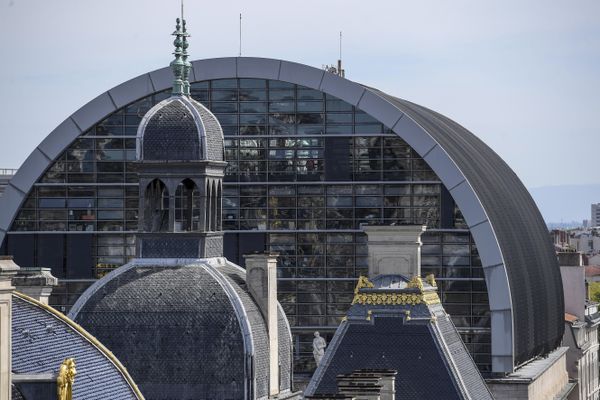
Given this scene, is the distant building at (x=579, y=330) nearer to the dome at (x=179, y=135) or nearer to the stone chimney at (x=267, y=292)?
the dome at (x=179, y=135)

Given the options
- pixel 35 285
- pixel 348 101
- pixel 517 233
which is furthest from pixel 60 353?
pixel 517 233

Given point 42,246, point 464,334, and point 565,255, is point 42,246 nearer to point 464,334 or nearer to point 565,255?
point 464,334

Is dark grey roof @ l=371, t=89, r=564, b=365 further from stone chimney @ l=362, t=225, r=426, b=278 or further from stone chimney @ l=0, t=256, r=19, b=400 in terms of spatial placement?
stone chimney @ l=0, t=256, r=19, b=400

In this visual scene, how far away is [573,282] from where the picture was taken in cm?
14950

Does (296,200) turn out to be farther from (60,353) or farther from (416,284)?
(60,353)

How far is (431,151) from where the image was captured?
4188 inches

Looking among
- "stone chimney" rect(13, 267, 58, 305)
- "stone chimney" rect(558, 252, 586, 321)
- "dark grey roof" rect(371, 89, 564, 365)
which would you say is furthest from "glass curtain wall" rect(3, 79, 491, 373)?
"stone chimney" rect(13, 267, 58, 305)

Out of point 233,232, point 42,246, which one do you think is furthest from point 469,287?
point 42,246

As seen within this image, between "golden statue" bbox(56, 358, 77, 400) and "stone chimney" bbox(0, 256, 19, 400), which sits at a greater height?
"stone chimney" bbox(0, 256, 19, 400)

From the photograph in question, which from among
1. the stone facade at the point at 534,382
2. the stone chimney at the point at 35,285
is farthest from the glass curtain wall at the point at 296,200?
the stone chimney at the point at 35,285

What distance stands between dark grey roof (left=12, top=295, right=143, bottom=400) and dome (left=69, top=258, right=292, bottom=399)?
73.9ft

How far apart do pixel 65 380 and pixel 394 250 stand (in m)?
43.1

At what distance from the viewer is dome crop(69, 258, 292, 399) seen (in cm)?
6531

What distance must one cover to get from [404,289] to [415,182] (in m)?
38.3
